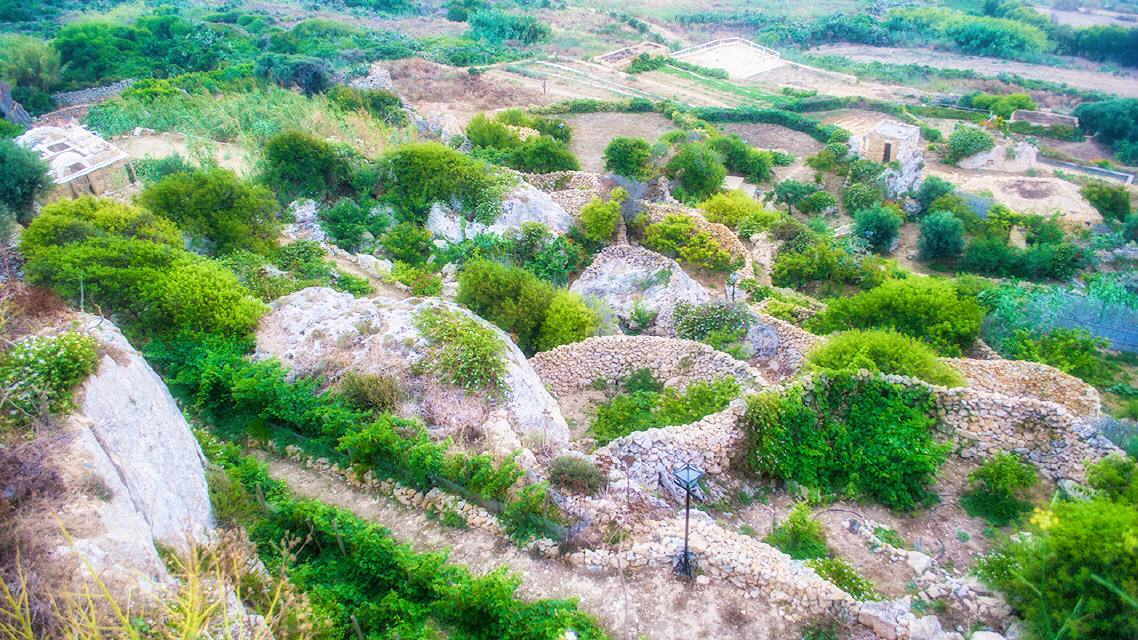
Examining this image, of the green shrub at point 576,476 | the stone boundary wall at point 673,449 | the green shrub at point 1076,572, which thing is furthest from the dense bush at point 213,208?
the green shrub at point 1076,572

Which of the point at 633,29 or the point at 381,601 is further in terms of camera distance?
the point at 633,29

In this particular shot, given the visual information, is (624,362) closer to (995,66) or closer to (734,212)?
(734,212)

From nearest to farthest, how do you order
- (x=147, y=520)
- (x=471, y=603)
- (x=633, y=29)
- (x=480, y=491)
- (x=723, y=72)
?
(x=147, y=520)
(x=471, y=603)
(x=480, y=491)
(x=723, y=72)
(x=633, y=29)

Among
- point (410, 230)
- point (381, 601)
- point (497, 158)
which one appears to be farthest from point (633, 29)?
point (381, 601)

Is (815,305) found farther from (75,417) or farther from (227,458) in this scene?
(75,417)

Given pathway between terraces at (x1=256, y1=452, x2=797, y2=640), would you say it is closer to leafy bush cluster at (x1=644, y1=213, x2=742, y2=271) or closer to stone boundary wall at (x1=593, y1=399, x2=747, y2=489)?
stone boundary wall at (x1=593, y1=399, x2=747, y2=489)

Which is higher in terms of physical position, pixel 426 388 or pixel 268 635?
pixel 268 635

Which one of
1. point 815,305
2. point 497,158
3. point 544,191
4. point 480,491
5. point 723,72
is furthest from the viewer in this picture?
point 723,72
